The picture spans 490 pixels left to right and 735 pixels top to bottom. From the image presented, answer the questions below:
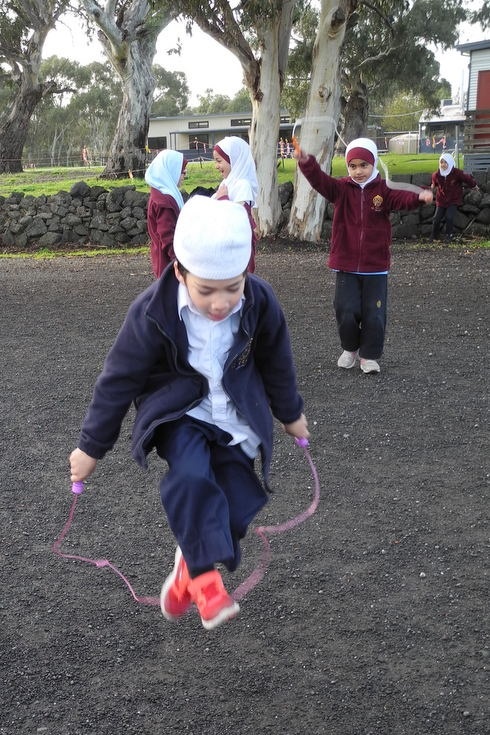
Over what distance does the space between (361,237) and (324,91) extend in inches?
373

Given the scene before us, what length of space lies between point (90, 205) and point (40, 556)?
14.5 m

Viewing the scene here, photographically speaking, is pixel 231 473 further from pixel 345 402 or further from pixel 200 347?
pixel 345 402

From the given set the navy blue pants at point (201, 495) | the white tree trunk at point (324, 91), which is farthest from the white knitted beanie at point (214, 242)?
the white tree trunk at point (324, 91)

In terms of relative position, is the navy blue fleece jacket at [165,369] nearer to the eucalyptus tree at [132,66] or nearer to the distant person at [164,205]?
the distant person at [164,205]

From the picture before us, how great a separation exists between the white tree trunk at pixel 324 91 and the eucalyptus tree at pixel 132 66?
12.7 m

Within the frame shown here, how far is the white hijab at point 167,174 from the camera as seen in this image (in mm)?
7262

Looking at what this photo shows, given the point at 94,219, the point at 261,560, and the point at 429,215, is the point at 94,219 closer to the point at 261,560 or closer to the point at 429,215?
the point at 429,215

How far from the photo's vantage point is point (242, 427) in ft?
9.72

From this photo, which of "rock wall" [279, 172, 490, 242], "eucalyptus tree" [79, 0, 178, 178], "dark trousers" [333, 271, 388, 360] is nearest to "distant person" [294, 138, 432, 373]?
"dark trousers" [333, 271, 388, 360]

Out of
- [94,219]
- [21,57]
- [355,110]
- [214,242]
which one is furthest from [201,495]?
[355,110]

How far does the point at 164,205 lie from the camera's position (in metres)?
7.18

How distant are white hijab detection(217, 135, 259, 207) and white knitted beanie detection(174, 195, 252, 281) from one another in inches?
179

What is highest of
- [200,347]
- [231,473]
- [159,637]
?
[200,347]

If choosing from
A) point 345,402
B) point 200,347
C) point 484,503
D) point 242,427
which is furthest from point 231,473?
point 345,402
